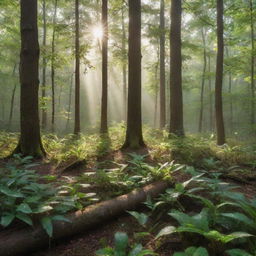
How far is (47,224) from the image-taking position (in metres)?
2.74

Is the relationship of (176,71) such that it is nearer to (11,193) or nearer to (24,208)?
(11,193)

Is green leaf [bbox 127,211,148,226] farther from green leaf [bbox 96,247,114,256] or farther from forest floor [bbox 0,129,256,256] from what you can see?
green leaf [bbox 96,247,114,256]

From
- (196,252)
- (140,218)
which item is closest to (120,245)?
(140,218)

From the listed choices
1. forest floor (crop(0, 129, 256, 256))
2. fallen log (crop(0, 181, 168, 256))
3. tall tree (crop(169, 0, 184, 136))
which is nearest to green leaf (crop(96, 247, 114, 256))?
forest floor (crop(0, 129, 256, 256))

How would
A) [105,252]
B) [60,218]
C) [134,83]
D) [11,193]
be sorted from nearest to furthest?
[105,252] → [60,218] → [11,193] → [134,83]

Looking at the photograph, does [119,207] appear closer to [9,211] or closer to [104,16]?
[9,211]

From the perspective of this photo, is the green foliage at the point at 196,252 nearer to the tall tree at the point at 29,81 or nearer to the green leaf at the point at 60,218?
the green leaf at the point at 60,218

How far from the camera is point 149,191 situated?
383 cm

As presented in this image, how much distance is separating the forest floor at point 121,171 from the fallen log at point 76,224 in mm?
112

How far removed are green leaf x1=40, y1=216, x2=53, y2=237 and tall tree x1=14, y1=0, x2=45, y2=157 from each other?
155 inches

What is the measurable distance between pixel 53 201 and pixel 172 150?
414 cm

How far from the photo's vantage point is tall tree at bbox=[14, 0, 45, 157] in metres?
6.19

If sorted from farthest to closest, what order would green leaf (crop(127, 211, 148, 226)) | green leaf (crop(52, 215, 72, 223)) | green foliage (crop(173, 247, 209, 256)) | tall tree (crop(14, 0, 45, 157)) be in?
1. tall tree (crop(14, 0, 45, 157))
2. green leaf (crop(127, 211, 148, 226))
3. green leaf (crop(52, 215, 72, 223))
4. green foliage (crop(173, 247, 209, 256))

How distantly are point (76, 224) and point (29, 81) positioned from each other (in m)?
4.77
